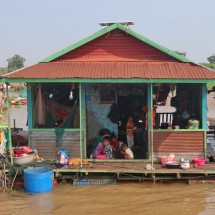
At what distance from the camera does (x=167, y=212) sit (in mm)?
8680

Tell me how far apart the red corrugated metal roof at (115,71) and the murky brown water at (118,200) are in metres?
3.04

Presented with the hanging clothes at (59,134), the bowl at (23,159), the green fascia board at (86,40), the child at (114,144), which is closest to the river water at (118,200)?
the bowl at (23,159)

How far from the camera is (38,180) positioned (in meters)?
9.88

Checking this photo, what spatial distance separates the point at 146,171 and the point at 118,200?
130cm

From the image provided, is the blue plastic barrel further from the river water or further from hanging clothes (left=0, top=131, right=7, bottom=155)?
hanging clothes (left=0, top=131, right=7, bottom=155)

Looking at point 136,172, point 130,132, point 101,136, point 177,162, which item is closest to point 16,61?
point 101,136

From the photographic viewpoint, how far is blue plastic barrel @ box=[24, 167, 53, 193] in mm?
9875

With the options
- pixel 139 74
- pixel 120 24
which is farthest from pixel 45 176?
pixel 120 24

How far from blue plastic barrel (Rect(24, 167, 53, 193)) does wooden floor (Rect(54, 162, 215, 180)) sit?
48 cm

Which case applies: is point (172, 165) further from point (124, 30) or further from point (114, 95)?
point (124, 30)

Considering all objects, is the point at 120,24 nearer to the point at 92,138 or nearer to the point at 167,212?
the point at 92,138

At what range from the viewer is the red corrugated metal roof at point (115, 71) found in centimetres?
1053

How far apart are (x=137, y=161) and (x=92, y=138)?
1.84 meters

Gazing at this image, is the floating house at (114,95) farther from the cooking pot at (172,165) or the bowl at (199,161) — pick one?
the cooking pot at (172,165)
